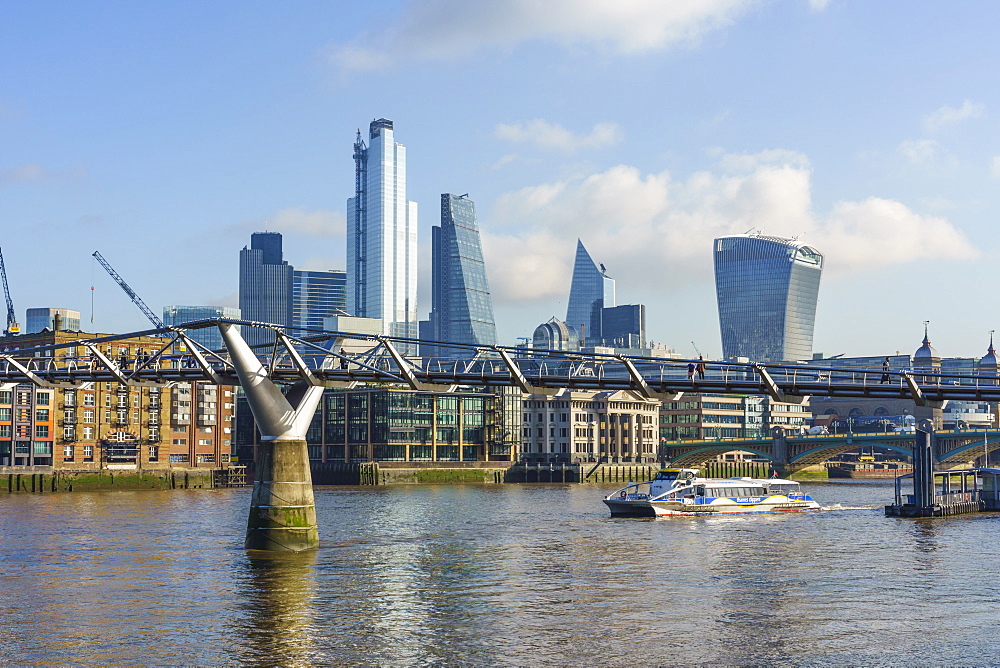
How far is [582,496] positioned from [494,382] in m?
94.3

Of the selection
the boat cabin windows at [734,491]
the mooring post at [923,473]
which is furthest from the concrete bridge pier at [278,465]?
the mooring post at [923,473]

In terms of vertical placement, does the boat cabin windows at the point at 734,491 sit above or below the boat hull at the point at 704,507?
above

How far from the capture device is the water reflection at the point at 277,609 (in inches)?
1903

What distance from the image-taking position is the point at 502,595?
207ft

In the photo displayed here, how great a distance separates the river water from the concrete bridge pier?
2504 millimetres

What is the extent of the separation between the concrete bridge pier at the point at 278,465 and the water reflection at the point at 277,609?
1299 millimetres

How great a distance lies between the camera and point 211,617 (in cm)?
5584

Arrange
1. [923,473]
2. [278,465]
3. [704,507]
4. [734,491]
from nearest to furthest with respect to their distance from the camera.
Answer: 1. [278,465]
2. [923,473]
3. [704,507]
4. [734,491]

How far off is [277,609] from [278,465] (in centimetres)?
1950

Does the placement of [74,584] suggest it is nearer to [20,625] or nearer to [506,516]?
[20,625]

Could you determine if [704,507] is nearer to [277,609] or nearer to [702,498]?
[702,498]

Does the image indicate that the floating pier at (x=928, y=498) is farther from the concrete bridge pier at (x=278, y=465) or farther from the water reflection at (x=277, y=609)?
the water reflection at (x=277, y=609)

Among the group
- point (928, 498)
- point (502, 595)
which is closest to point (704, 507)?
point (928, 498)

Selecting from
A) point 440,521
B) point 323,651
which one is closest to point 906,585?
point 323,651
